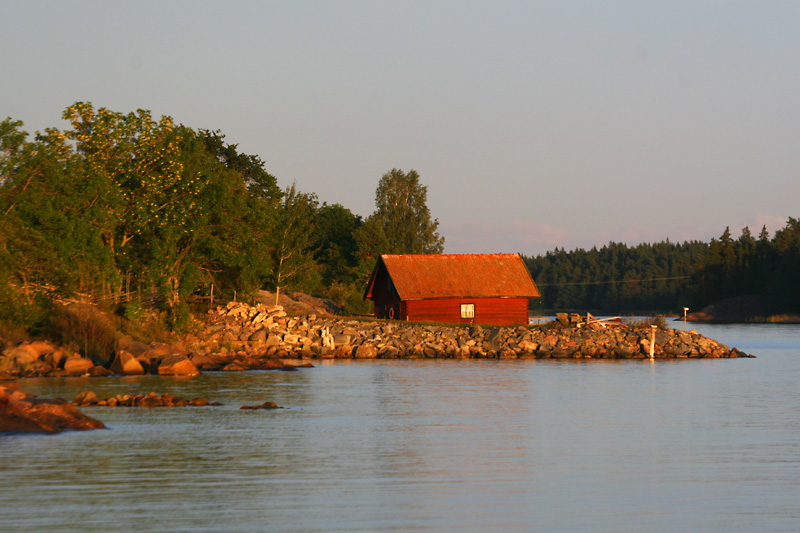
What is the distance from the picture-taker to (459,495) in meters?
14.3

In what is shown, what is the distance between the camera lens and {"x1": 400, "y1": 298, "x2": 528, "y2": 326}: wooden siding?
185ft

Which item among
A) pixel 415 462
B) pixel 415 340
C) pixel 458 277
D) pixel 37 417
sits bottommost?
pixel 415 462

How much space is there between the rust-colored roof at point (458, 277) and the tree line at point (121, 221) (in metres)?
8.69

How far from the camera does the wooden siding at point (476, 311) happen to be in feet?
185

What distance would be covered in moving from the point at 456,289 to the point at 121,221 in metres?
21.8

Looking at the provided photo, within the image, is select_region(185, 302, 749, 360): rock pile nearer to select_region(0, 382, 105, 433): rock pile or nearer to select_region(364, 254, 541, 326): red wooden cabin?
select_region(364, 254, 541, 326): red wooden cabin

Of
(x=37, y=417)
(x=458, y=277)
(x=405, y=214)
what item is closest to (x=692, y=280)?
(x=405, y=214)

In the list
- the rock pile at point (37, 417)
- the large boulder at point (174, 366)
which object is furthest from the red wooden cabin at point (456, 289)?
the rock pile at point (37, 417)

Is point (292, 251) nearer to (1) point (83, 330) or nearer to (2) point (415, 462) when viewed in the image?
(1) point (83, 330)

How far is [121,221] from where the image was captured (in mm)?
42719

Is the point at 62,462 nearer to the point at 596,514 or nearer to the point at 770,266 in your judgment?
the point at 596,514

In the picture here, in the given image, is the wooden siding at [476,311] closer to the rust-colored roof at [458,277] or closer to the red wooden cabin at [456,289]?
the red wooden cabin at [456,289]

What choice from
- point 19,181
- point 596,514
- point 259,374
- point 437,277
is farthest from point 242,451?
point 437,277

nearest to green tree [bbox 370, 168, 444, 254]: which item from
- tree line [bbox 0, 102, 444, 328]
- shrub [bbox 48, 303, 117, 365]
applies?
tree line [bbox 0, 102, 444, 328]
